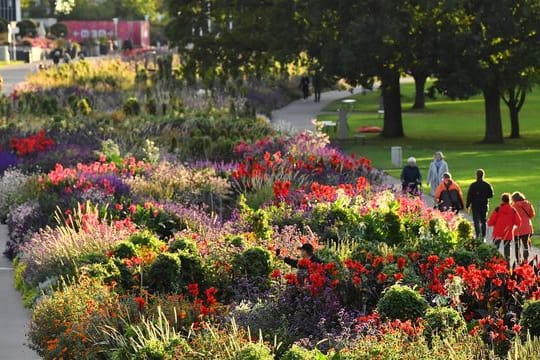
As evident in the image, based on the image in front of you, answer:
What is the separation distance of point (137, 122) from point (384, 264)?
879 inches

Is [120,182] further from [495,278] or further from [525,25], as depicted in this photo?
[525,25]

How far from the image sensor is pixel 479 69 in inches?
1897

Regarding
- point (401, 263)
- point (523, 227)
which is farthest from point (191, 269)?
point (523, 227)

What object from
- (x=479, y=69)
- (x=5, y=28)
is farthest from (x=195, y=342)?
(x=5, y=28)

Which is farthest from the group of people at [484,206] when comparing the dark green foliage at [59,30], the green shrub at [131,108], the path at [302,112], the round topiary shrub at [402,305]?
the dark green foliage at [59,30]

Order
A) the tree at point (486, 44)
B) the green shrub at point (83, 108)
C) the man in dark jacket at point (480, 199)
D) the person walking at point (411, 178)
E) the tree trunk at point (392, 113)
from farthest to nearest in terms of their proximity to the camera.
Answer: the tree trunk at point (392, 113), the tree at point (486, 44), the green shrub at point (83, 108), the person walking at point (411, 178), the man in dark jacket at point (480, 199)

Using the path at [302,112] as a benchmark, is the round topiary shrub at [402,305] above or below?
above

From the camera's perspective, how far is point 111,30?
149000 mm

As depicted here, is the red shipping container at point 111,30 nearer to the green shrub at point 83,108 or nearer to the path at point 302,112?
the path at point 302,112

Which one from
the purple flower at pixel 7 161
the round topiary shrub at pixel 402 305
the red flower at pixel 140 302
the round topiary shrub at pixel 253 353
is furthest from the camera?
the purple flower at pixel 7 161

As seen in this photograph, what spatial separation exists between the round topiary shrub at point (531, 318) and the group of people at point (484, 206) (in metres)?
3.85

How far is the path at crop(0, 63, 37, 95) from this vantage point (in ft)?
234

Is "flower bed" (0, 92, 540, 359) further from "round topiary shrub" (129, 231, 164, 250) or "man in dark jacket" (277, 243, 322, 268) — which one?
"man in dark jacket" (277, 243, 322, 268)

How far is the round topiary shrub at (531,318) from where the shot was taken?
1348cm
